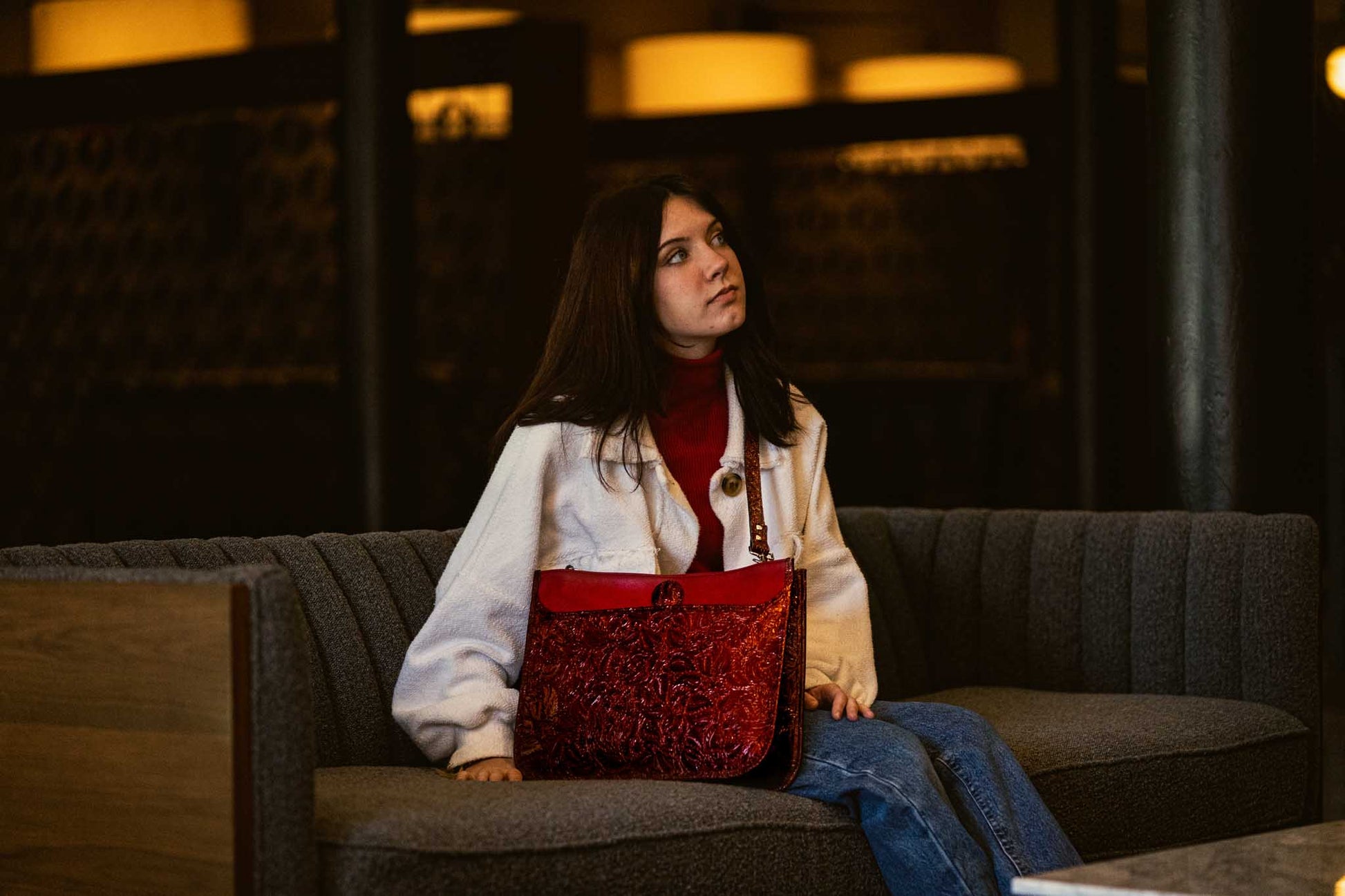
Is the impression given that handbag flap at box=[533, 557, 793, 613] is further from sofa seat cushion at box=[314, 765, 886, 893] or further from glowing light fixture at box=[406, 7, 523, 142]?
glowing light fixture at box=[406, 7, 523, 142]

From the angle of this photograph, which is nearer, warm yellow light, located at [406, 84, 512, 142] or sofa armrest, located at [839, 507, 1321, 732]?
sofa armrest, located at [839, 507, 1321, 732]

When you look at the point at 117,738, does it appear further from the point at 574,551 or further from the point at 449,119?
the point at 449,119

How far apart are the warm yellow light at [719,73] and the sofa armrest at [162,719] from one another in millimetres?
5715

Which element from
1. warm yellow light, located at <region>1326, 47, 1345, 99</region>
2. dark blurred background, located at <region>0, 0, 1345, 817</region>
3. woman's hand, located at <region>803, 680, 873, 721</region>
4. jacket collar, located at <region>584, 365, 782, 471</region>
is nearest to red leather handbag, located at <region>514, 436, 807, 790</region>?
woman's hand, located at <region>803, 680, 873, 721</region>

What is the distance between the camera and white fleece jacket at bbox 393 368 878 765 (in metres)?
2.50

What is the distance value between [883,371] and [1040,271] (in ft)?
2.90

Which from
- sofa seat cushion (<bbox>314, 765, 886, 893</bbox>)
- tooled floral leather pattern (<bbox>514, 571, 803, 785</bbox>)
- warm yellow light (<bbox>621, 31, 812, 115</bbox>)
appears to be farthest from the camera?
warm yellow light (<bbox>621, 31, 812, 115</bbox>)

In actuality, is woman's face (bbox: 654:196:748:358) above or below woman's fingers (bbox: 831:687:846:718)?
above

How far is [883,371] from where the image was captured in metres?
7.97

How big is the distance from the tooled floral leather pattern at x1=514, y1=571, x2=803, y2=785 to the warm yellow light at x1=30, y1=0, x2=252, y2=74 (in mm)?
5326

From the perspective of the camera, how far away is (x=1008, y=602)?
11.0 feet

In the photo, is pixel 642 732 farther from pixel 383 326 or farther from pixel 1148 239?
pixel 383 326

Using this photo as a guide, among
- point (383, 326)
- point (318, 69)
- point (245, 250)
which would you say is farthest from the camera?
point (245, 250)

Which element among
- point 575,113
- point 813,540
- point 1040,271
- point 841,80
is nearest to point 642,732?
point 813,540
